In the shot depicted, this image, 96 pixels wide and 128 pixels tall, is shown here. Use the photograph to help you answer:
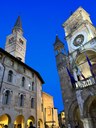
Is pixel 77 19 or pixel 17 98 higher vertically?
pixel 77 19

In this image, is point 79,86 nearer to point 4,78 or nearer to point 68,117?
point 68,117

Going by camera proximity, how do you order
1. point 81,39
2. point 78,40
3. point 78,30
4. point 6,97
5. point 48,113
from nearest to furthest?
point 6,97 < point 81,39 < point 78,40 < point 78,30 < point 48,113

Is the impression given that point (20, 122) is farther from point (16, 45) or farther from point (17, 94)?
point (16, 45)

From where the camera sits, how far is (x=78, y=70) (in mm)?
17516

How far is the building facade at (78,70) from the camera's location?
12945 millimetres

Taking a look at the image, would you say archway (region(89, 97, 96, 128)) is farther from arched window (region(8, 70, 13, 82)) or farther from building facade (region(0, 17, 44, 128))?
arched window (region(8, 70, 13, 82))

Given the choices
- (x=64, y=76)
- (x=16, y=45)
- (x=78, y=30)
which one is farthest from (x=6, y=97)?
(x=16, y=45)

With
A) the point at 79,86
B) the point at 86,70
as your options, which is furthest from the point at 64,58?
the point at 79,86

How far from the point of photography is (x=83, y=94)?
13.2 meters

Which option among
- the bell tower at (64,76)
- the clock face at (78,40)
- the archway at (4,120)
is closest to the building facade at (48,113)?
the archway at (4,120)

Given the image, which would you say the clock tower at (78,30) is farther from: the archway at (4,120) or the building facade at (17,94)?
the archway at (4,120)

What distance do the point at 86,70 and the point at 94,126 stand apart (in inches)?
297

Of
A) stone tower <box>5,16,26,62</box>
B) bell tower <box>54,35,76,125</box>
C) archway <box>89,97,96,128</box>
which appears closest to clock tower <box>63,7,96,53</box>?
bell tower <box>54,35,76,125</box>

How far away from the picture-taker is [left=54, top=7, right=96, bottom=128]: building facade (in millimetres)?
12945
